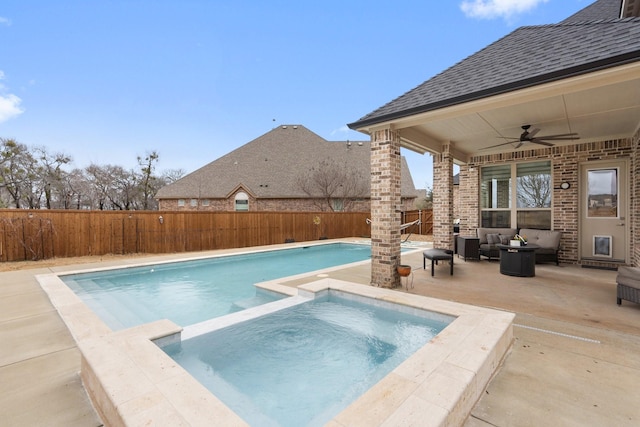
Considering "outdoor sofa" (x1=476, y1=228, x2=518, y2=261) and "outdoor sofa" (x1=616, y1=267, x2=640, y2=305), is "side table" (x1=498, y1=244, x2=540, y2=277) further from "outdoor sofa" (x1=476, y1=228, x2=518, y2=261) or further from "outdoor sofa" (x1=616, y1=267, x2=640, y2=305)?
"outdoor sofa" (x1=616, y1=267, x2=640, y2=305)

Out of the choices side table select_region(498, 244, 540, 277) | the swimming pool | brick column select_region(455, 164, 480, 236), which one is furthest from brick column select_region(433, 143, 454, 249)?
the swimming pool

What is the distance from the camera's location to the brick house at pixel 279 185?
64.6 feet

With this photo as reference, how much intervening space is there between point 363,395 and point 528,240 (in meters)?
7.33

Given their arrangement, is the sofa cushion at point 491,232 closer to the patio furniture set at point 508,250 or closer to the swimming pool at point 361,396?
the patio furniture set at point 508,250

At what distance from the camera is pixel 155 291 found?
6238 millimetres

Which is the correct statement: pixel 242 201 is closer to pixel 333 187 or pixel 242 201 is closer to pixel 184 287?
pixel 333 187

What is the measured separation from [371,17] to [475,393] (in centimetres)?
1312

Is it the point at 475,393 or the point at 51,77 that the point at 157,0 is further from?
the point at 475,393

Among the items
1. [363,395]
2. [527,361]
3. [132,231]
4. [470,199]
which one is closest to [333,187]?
[470,199]

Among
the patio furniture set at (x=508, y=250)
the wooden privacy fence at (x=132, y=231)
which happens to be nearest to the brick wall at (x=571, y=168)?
the patio furniture set at (x=508, y=250)

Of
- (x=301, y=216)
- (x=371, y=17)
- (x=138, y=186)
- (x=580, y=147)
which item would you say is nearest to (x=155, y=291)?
(x=301, y=216)

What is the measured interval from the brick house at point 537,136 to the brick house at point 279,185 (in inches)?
444

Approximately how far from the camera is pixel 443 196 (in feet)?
23.6

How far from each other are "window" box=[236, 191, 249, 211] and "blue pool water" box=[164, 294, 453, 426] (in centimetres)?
1622
